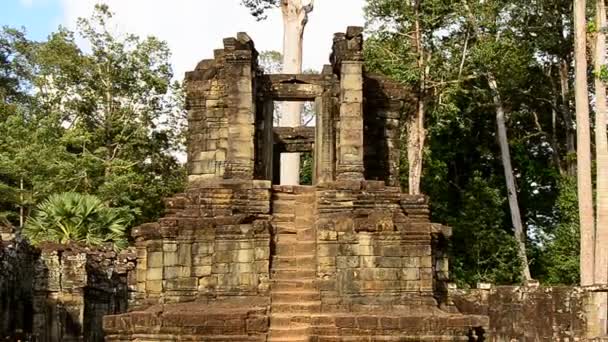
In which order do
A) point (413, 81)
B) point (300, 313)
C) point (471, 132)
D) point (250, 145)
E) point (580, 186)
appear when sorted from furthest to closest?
point (471, 132), point (413, 81), point (580, 186), point (250, 145), point (300, 313)

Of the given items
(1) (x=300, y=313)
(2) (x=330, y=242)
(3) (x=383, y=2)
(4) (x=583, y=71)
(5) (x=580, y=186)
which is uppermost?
(3) (x=383, y=2)

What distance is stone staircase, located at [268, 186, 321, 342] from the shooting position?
9.06 metres

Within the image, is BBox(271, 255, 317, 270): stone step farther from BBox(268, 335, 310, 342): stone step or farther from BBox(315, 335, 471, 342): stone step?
BBox(315, 335, 471, 342): stone step

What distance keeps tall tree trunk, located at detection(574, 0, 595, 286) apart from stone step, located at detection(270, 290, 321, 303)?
8.33 meters

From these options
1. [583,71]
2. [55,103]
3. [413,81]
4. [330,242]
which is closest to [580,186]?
[583,71]

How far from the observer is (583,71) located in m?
16.7

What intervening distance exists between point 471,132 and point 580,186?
9829 millimetres

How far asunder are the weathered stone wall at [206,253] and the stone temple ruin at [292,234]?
0.02 metres

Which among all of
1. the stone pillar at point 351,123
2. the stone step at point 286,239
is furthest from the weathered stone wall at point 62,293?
the stone pillar at point 351,123

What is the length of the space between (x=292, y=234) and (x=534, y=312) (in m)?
5.65

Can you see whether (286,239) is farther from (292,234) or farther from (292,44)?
(292,44)

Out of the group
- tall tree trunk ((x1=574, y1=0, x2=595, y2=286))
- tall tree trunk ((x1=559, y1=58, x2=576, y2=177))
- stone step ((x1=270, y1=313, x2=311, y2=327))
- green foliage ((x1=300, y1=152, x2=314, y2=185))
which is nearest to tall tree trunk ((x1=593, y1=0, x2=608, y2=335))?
tall tree trunk ((x1=574, y1=0, x2=595, y2=286))

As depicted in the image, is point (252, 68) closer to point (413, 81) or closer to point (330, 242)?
point (330, 242)

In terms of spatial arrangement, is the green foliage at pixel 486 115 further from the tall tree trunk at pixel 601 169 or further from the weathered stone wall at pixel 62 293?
the weathered stone wall at pixel 62 293
